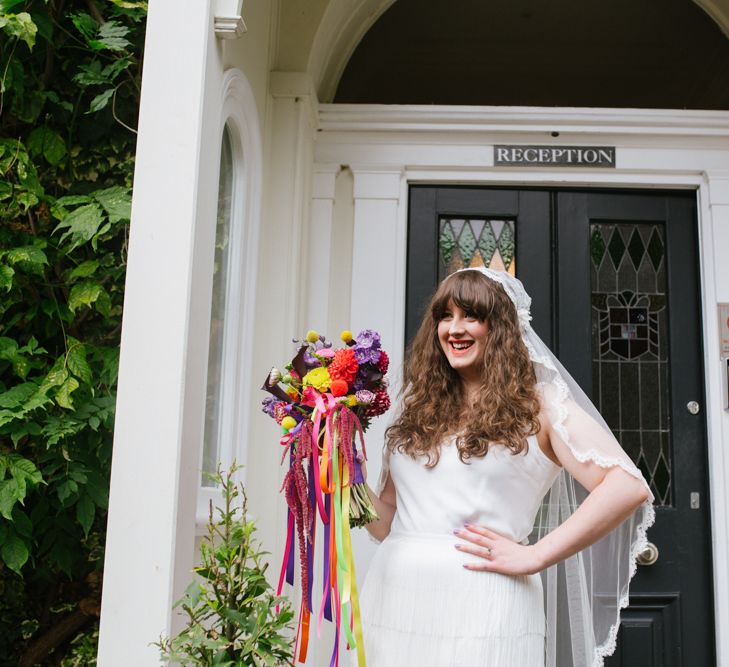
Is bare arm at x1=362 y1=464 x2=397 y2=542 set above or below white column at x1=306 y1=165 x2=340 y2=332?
below

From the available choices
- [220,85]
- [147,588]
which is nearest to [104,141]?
[220,85]

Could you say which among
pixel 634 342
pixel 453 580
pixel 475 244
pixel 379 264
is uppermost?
pixel 475 244

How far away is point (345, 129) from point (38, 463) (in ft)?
6.89

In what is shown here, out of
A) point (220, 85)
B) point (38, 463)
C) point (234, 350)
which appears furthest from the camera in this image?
point (234, 350)

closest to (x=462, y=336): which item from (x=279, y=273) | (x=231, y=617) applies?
(x=231, y=617)

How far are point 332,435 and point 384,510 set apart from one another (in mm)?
484

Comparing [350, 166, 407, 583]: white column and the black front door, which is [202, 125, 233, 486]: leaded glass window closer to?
[350, 166, 407, 583]: white column

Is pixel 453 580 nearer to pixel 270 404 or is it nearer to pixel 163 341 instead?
pixel 270 404

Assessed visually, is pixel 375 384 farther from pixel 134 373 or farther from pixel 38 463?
pixel 38 463

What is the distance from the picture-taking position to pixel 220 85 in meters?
2.97

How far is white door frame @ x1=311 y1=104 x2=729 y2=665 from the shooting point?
4031mm

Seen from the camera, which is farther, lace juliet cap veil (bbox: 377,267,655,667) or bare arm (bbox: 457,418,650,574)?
lace juliet cap veil (bbox: 377,267,655,667)

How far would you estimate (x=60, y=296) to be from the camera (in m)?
3.51

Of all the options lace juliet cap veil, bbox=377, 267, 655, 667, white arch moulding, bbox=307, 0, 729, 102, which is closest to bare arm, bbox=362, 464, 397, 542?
lace juliet cap veil, bbox=377, 267, 655, 667
